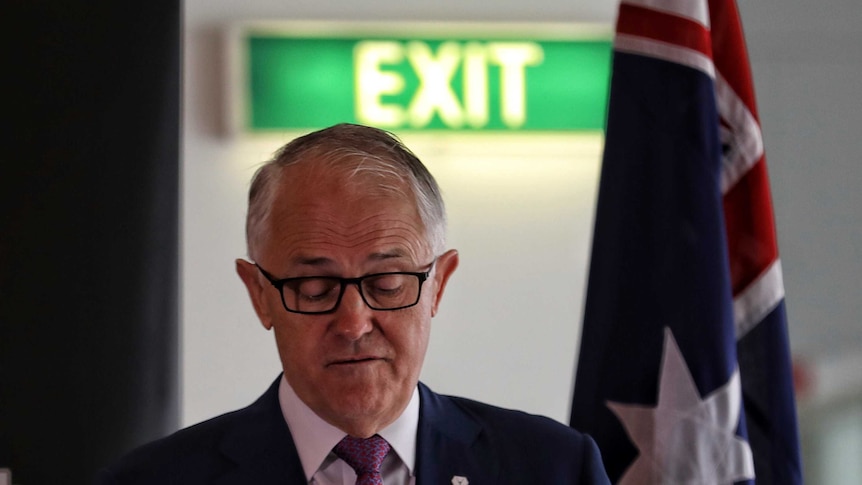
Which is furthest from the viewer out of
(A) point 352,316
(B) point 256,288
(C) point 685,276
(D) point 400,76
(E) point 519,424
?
(D) point 400,76

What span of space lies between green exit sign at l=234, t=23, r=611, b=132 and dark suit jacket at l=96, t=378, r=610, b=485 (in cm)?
→ 112

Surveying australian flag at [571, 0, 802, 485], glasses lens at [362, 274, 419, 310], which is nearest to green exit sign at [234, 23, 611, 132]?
australian flag at [571, 0, 802, 485]

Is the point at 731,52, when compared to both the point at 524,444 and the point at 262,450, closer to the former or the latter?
the point at 524,444

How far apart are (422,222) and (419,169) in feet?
0.23

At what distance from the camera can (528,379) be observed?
8.46 ft

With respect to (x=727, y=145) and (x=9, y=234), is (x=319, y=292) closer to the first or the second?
(x=9, y=234)

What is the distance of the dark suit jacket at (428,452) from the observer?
52.6 inches

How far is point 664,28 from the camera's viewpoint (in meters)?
1.78

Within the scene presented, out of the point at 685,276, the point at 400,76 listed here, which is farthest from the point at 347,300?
the point at 400,76

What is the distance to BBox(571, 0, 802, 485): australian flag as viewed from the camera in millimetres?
1744

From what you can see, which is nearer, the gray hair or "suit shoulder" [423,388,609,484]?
the gray hair

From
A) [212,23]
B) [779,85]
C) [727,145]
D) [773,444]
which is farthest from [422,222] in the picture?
[779,85]

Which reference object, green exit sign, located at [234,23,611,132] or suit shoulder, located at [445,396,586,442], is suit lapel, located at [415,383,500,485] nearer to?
suit shoulder, located at [445,396,586,442]

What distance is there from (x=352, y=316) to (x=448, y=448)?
261 millimetres
